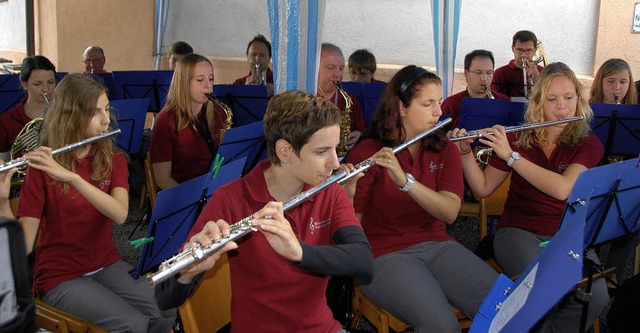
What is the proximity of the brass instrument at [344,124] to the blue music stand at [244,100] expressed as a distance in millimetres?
483

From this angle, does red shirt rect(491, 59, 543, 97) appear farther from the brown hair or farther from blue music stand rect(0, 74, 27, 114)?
the brown hair

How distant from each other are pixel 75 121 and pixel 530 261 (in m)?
1.74

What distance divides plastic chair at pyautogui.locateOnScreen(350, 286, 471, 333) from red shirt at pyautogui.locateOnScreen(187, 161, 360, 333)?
400 mm

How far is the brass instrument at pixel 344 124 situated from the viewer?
369cm

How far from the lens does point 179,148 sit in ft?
10.8

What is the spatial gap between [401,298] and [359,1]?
218 inches

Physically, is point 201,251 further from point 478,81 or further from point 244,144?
point 478,81

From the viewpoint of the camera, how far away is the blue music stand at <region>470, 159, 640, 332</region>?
1156mm

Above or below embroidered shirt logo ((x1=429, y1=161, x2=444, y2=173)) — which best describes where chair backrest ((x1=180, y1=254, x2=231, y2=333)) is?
below

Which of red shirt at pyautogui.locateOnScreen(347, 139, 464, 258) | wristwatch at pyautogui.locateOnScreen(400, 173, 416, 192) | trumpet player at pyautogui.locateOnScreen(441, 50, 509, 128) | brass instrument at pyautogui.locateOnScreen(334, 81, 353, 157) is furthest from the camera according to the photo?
trumpet player at pyautogui.locateOnScreen(441, 50, 509, 128)

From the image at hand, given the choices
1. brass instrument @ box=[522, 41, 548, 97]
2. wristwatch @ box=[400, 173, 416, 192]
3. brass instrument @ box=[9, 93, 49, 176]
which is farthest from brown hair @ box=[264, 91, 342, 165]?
brass instrument @ box=[522, 41, 548, 97]

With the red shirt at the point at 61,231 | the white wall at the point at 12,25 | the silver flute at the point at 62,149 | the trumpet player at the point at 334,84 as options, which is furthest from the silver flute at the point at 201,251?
the white wall at the point at 12,25

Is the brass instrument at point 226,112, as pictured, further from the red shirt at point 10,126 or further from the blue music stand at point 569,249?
the blue music stand at point 569,249

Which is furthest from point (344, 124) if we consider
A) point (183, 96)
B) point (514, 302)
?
point (514, 302)
